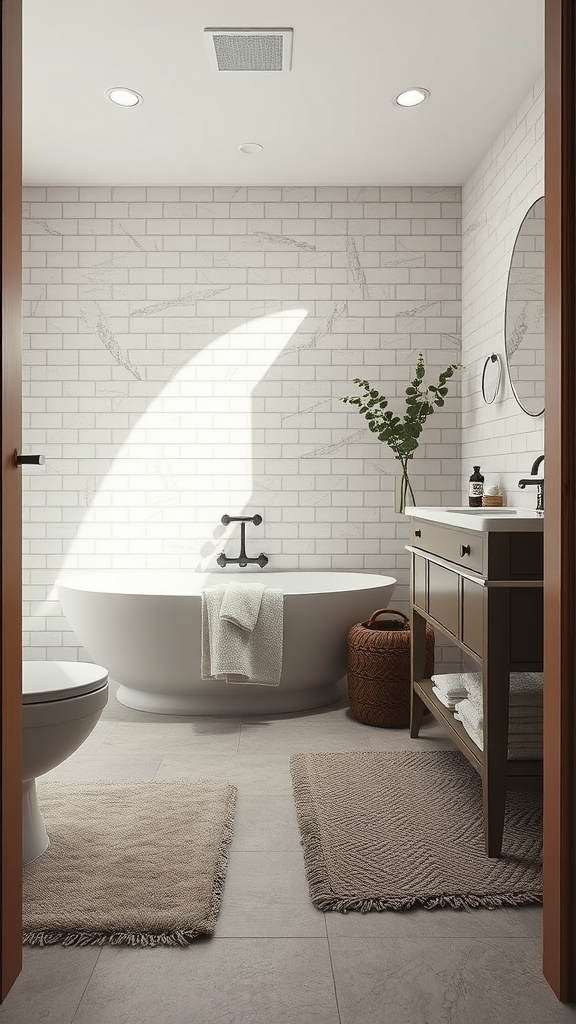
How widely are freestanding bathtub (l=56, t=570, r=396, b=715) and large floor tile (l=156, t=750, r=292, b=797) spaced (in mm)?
573

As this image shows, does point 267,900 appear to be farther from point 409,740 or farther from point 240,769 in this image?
point 409,740

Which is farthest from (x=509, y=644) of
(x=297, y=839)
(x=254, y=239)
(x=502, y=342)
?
(x=254, y=239)

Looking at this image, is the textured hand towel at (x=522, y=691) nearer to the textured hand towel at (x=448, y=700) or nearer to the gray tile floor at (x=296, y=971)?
the textured hand towel at (x=448, y=700)

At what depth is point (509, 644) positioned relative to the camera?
235cm

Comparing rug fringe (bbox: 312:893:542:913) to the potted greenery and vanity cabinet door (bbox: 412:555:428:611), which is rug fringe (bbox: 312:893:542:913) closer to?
vanity cabinet door (bbox: 412:555:428:611)

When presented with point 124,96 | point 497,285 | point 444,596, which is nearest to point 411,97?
point 497,285

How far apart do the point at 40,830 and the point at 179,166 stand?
11.7 feet

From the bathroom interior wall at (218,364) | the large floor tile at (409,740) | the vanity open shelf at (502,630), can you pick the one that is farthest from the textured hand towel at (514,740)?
the bathroom interior wall at (218,364)

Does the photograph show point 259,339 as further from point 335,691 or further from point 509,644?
point 509,644

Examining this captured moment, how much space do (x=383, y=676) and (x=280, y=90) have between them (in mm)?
2724

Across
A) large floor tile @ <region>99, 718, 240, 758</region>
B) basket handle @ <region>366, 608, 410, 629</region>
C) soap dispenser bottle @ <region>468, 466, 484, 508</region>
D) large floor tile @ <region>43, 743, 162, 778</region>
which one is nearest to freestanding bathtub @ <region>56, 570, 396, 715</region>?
basket handle @ <region>366, 608, 410, 629</region>

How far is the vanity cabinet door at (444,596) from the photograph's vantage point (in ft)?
9.10

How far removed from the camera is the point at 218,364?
4.85m

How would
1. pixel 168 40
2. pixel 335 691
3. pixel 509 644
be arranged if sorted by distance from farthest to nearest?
pixel 335 691, pixel 168 40, pixel 509 644
